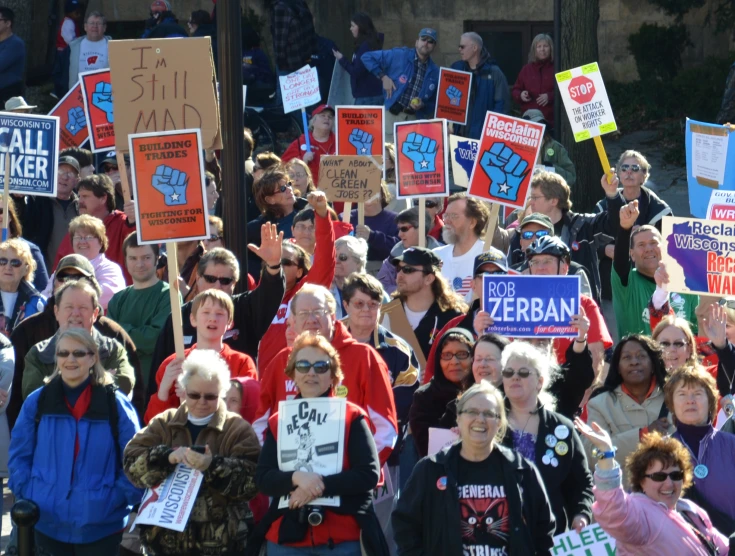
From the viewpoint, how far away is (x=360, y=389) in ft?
23.5

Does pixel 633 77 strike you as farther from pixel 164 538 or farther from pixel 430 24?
pixel 164 538

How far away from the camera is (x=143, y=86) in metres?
8.48

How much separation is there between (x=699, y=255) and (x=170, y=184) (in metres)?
3.00

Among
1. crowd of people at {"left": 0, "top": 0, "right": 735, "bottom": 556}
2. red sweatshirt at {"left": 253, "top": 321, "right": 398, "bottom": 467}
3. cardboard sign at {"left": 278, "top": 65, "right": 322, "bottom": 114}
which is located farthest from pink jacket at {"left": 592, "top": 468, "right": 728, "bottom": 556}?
cardboard sign at {"left": 278, "top": 65, "right": 322, "bottom": 114}

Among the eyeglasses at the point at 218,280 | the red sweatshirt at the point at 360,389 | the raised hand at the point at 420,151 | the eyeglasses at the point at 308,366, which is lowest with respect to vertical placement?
the red sweatshirt at the point at 360,389

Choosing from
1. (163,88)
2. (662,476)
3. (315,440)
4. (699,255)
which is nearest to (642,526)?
(662,476)

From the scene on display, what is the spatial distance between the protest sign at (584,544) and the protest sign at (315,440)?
102 cm

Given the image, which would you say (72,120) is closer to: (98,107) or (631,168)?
(98,107)

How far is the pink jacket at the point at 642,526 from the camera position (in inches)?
233

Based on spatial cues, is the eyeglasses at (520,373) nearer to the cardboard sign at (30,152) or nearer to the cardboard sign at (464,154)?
the cardboard sign at (30,152)

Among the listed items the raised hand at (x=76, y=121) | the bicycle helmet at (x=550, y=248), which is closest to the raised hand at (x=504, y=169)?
the bicycle helmet at (x=550, y=248)

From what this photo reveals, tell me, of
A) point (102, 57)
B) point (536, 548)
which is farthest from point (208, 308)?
point (102, 57)

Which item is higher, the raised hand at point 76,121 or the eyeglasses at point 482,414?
the raised hand at point 76,121

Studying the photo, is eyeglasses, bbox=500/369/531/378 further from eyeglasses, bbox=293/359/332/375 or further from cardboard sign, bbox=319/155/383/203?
cardboard sign, bbox=319/155/383/203
